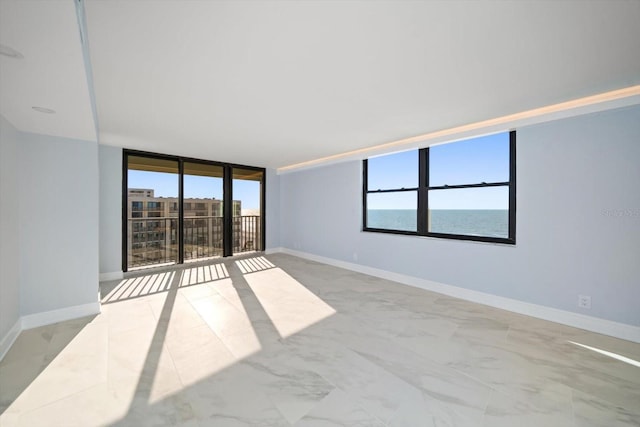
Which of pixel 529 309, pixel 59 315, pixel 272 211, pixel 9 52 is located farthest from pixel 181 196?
pixel 529 309

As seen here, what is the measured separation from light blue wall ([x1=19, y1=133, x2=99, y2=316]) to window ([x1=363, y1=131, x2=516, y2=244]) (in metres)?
4.16

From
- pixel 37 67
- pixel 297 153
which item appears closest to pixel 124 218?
pixel 297 153

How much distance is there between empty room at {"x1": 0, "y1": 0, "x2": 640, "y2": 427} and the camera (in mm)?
1520

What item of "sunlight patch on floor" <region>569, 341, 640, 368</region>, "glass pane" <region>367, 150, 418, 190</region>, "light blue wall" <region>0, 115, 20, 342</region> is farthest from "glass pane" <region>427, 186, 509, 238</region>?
"light blue wall" <region>0, 115, 20, 342</region>

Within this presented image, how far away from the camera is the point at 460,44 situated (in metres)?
1.69

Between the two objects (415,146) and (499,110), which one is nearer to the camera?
(499,110)

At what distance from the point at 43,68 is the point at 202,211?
15.0ft

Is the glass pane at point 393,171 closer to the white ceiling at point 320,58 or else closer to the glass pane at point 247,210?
the white ceiling at point 320,58

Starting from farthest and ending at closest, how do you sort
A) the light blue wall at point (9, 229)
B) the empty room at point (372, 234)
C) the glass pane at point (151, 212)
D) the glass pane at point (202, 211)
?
1. the glass pane at point (202, 211)
2. the glass pane at point (151, 212)
3. the light blue wall at point (9, 229)
4. the empty room at point (372, 234)

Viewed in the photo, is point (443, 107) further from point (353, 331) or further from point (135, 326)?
point (135, 326)

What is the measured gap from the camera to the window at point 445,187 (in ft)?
11.0

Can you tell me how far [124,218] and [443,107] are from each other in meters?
5.42

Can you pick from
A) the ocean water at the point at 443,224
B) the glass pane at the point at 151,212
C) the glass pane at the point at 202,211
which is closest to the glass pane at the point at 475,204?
the ocean water at the point at 443,224

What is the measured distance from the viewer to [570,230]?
2.75 meters
